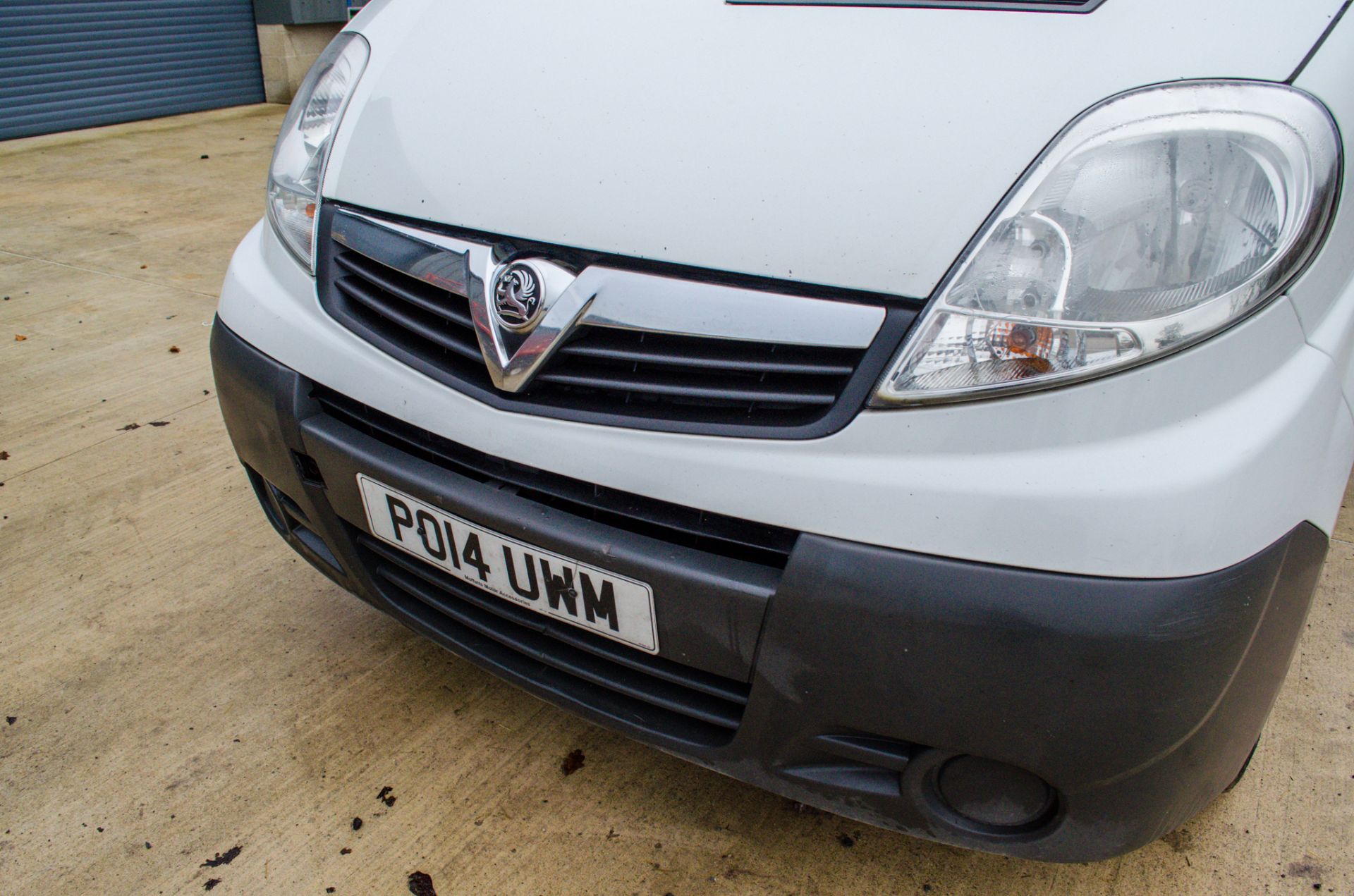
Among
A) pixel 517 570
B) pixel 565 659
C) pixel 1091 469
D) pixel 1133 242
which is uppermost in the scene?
pixel 1133 242

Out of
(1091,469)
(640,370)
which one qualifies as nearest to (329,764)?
(640,370)

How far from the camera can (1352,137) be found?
1048mm

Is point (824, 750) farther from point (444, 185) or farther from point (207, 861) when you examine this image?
point (207, 861)

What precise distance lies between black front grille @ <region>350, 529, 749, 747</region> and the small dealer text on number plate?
0.05 meters

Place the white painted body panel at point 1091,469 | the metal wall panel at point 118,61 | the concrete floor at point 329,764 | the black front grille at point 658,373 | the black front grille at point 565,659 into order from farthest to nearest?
the metal wall panel at point 118,61, the concrete floor at point 329,764, the black front grille at point 565,659, the black front grille at point 658,373, the white painted body panel at point 1091,469

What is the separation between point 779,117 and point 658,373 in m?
0.32

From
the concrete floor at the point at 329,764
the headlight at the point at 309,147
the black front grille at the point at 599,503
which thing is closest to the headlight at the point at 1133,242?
the black front grille at the point at 599,503

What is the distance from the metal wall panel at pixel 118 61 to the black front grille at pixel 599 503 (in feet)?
20.5

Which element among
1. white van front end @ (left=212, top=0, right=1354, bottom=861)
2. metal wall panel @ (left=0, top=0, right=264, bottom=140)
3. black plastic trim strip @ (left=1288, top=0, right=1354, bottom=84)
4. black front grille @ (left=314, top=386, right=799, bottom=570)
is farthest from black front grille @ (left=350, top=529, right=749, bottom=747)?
metal wall panel @ (left=0, top=0, right=264, bottom=140)

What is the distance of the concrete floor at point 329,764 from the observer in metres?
1.51

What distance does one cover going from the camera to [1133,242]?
Answer: 3.44 ft

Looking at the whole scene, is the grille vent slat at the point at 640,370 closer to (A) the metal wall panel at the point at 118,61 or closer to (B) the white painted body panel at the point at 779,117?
(B) the white painted body panel at the point at 779,117

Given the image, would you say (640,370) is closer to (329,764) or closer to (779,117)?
(779,117)

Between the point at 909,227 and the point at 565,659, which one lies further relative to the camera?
the point at 565,659
